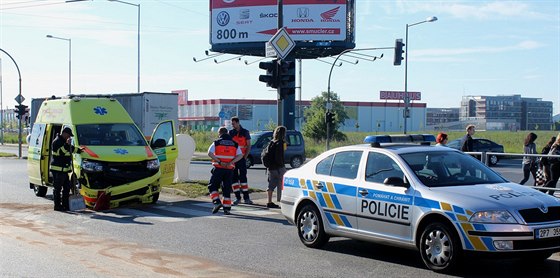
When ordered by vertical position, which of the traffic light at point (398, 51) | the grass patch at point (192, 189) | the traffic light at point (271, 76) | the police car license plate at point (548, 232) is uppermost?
the traffic light at point (398, 51)

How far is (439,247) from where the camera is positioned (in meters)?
8.02

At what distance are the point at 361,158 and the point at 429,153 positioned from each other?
91 centimetres

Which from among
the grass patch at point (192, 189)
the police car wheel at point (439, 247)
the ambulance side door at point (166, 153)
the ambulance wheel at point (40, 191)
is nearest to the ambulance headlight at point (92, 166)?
the ambulance side door at point (166, 153)

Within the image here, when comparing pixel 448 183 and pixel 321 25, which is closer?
pixel 448 183

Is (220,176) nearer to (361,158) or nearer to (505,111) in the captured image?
(361,158)

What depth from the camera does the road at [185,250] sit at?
328 inches

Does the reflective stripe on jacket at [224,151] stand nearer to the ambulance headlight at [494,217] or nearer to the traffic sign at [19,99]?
the ambulance headlight at [494,217]

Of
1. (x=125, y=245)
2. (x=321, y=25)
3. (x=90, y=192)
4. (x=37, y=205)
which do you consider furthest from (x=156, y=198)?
(x=321, y=25)

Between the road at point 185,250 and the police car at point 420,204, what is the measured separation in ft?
1.24

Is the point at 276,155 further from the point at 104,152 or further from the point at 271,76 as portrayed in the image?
the point at 104,152

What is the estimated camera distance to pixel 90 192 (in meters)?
14.1

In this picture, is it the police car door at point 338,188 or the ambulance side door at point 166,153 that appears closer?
the police car door at point 338,188

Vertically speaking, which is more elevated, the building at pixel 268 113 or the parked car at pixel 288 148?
the building at pixel 268 113

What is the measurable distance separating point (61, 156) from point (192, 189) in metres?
4.10
